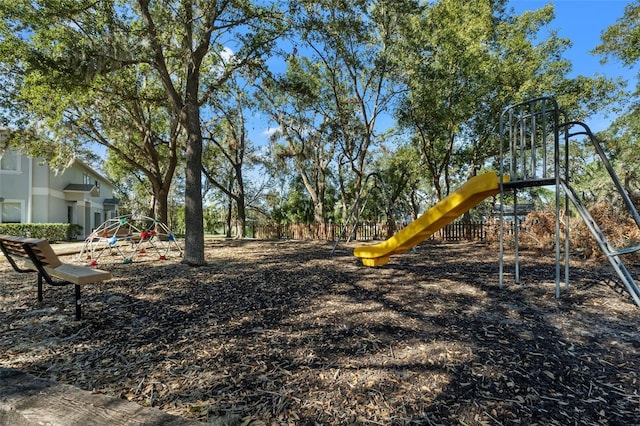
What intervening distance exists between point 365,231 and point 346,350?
15.1 meters

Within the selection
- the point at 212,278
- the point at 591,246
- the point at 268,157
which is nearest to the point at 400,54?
the point at 591,246

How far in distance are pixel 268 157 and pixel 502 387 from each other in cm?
2729

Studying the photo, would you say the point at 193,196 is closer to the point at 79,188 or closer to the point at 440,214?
the point at 440,214

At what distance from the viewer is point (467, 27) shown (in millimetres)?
14258

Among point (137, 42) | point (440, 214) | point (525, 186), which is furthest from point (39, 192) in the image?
point (525, 186)

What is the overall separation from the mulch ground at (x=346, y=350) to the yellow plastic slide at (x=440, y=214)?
96 centimetres

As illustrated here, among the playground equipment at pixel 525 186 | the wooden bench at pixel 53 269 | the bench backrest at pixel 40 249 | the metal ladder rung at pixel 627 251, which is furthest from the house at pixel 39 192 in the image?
the metal ladder rung at pixel 627 251

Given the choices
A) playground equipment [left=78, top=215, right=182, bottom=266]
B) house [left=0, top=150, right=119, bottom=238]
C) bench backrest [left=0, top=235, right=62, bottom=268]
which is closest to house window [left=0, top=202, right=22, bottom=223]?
house [left=0, top=150, right=119, bottom=238]

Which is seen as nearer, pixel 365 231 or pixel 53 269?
pixel 53 269

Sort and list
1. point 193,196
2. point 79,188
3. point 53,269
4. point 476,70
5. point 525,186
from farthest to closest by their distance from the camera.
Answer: point 79,188
point 476,70
point 193,196
point 525,186
point 53,269

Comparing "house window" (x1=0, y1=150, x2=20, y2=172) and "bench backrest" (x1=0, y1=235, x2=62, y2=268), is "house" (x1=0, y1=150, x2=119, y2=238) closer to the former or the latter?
"house window" (x1=0, y1=150, x2=20, y2=172)

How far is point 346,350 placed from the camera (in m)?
2.76

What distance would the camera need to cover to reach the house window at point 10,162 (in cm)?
1702

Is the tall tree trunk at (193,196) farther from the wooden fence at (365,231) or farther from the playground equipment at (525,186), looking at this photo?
the wooden fence at (365,231)
